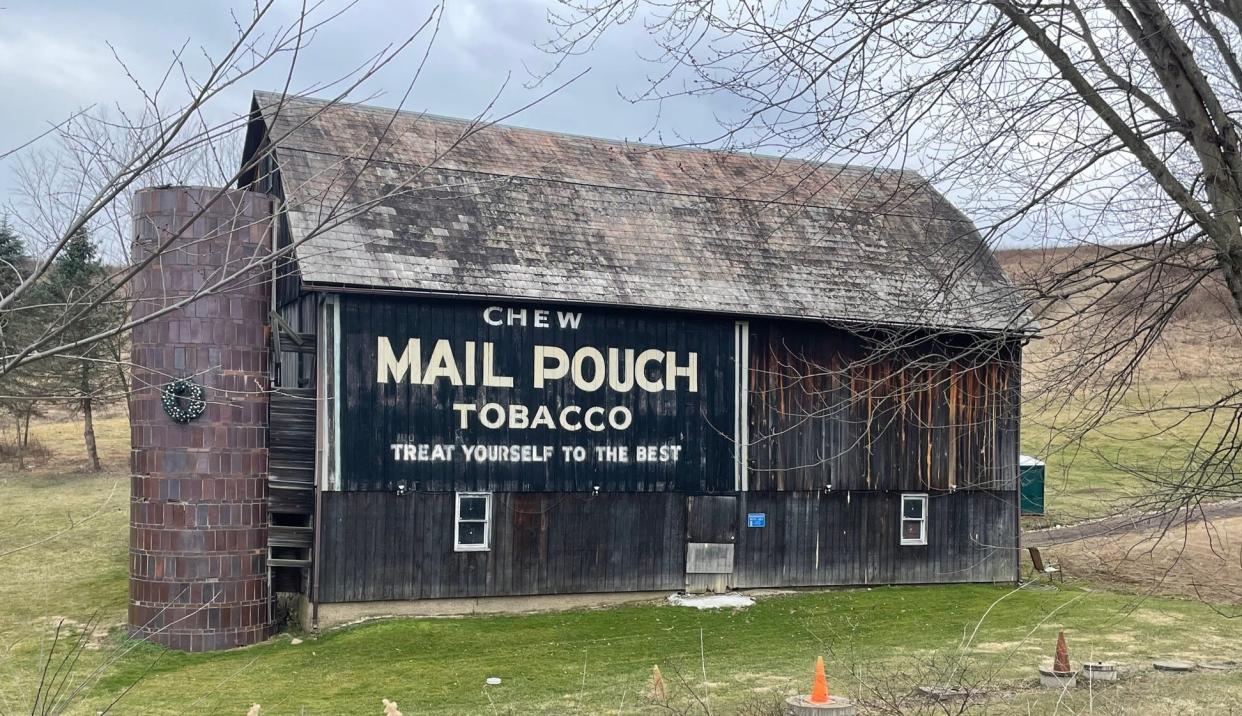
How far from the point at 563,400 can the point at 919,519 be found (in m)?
7.73

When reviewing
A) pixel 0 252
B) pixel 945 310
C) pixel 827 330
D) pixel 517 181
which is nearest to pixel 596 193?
pixel 517 181

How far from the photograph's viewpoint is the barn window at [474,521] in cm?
1786

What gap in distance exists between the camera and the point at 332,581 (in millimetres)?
16922

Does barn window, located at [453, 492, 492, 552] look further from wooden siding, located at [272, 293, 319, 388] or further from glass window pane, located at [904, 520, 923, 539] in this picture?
glass window pane, located at [904, 520, 923, 539]

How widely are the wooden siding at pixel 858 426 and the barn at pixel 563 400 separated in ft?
0.19

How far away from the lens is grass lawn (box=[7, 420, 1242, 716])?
483 inches

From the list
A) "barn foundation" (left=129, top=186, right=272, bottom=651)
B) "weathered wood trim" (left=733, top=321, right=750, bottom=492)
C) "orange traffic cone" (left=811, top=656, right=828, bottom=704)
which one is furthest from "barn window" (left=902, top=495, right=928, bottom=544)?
"orange traffic cone" (left=811, top=656, right=828, bottom=704)

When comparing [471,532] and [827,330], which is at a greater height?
[827,330]

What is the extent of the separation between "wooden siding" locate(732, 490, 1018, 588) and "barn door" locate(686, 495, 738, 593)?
0.20m

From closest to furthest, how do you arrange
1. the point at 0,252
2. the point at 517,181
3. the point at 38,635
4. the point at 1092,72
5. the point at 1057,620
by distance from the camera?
the point at 0,252
the point at 1092,72
the point at 38,635
the point at 1057,620
the point at 517,181

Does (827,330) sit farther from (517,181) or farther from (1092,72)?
(1092,72)

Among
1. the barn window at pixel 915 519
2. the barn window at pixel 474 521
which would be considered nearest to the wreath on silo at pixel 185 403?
the barn window at pixel 474 521

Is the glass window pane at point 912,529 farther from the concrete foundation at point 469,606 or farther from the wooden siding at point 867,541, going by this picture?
the concrete foundation at point 469,606

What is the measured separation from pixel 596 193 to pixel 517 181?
1.75 meters
